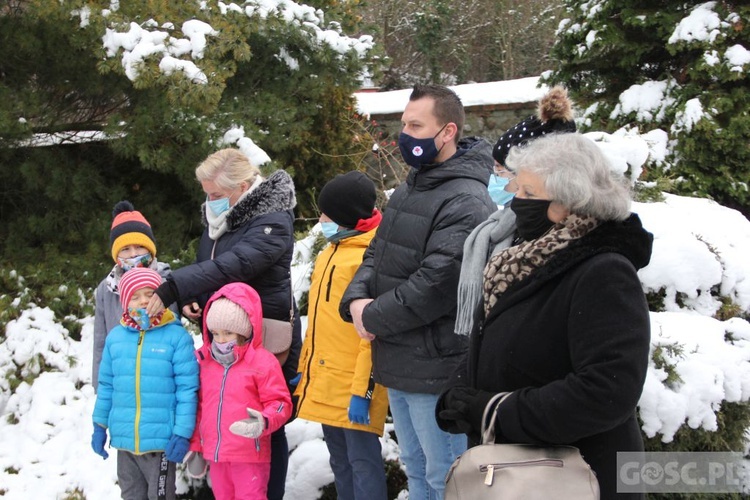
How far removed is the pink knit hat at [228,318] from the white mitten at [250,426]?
0.37 m

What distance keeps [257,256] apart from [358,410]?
920mm

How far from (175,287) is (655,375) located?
223 cm

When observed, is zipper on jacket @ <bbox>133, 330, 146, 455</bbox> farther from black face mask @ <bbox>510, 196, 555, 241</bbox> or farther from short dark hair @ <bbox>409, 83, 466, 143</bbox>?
black face mask @ <bbox>510, 196, 555, 241</bbox>

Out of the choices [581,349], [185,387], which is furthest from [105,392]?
[581,349]

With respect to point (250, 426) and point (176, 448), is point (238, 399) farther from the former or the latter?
point (176, 448)

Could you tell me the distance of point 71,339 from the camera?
5.92 metres

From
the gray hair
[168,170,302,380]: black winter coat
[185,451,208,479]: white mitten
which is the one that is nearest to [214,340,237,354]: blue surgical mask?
[168,170,302,380]: black winter coat

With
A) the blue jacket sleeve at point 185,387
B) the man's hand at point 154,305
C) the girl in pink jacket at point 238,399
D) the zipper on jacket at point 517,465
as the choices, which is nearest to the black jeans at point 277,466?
the girl in pink jacket at point 238,399

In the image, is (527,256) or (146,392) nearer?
(527,256)

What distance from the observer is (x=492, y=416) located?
1855 mm

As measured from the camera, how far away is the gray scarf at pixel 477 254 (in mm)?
2361

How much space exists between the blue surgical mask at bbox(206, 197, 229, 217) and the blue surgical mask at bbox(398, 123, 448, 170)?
3.66 feet

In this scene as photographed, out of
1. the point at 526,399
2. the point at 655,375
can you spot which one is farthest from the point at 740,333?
the point at 526,399

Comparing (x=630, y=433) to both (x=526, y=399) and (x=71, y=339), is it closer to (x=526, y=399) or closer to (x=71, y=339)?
(x=526, y=399)
